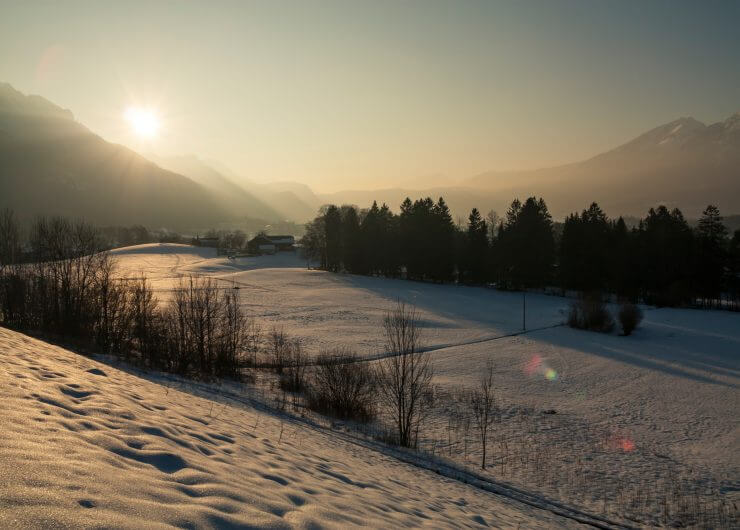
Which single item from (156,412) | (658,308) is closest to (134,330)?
(156,412)

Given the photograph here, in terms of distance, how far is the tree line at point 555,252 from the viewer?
75250 mm

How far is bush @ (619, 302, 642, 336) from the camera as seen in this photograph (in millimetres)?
53188

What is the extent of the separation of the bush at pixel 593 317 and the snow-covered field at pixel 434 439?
2316 millimetres

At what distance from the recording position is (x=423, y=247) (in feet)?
305

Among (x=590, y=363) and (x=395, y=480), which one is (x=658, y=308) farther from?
(x=395, y=480)

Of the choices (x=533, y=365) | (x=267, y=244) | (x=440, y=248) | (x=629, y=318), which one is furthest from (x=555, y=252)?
(x=267, y=244)

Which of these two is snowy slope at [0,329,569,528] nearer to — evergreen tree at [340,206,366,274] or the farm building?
evergreen tree at [340,206,366,274]

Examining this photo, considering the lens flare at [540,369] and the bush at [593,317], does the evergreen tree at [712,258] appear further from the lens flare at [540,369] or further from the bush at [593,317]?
the lens flare at [540,369]

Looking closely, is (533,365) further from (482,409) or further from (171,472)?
(171,472)

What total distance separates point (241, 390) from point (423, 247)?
72225 millimetres

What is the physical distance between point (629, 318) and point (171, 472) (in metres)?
58.6

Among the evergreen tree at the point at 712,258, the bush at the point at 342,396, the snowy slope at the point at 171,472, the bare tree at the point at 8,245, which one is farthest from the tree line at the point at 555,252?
the bare tree at the point at 8,245

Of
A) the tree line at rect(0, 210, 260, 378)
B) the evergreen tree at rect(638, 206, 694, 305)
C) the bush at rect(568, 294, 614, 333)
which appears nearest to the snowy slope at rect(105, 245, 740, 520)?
the bush at rect(568, 294, 614, 333)

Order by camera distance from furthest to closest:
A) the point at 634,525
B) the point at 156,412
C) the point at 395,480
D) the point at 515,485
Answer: the point at 515,485, the point at 634,525, the point at 395,480, the point at 156,412
